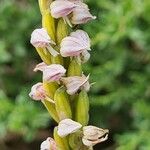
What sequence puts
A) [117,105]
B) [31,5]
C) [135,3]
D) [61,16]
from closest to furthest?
[61,16]
[135,3]
[117,105]
[31,5]

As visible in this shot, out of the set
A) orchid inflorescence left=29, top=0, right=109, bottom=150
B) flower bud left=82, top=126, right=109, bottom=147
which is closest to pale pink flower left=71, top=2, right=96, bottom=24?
orchid inflorescence left=29, top=0, right=109, bottom=150

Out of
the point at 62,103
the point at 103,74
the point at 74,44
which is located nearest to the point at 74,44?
the point at 74,44

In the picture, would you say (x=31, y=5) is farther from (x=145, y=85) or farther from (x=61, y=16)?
(x=61, y=16)

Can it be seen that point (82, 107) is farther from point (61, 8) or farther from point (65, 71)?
point (61, 8)

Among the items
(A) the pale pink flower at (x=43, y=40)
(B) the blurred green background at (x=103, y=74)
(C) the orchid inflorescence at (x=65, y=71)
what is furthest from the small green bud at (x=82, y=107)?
(B) the blurred green background at (x=103, y=74)

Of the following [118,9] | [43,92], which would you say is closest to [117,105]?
[118,9]

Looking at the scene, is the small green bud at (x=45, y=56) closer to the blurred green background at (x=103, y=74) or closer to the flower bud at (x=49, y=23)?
the flower bud at (x=49, y=23)
